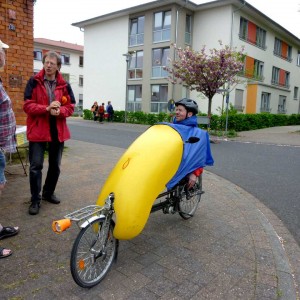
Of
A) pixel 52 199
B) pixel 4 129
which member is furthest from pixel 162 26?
pixel 4 129

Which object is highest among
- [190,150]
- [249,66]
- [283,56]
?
[283,56]

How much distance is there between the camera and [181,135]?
344cm

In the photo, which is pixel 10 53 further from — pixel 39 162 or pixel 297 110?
pixel 297 110

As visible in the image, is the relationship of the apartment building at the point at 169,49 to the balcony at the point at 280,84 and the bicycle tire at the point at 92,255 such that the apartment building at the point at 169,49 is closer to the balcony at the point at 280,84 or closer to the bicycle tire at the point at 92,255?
the balcony at the point at 280,84

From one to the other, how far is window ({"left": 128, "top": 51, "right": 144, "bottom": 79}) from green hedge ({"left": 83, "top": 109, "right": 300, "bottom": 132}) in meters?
4.48

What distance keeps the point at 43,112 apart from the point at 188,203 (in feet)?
7.16

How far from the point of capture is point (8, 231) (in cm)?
347

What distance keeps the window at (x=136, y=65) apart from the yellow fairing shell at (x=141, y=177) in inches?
1059

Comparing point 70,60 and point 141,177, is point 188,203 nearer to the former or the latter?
point 141,177

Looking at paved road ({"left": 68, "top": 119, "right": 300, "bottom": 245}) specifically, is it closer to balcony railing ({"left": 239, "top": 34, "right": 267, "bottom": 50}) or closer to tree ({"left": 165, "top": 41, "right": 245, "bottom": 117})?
tree ({"left": 165, "top": 41, "right": 245, "bottom": 117})

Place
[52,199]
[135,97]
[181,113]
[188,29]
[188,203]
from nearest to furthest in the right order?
[181,113], [188,203], [52,199], [188,29], [135,97]

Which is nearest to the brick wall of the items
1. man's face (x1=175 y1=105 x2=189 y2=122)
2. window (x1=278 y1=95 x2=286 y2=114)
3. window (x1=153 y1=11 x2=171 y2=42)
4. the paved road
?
man's face (x1=175 y1=105 x2=189 y2=122)

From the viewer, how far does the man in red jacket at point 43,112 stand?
13.3 feet

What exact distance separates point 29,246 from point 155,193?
4.62 ft
